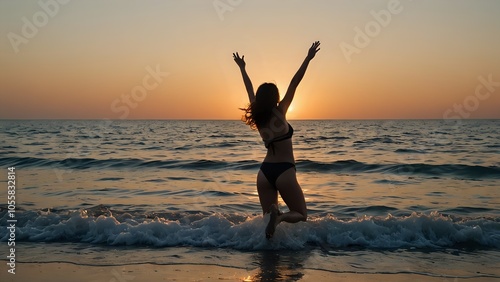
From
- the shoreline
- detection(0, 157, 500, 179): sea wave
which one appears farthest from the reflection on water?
detection(0, 157, 500, 179): sea wave

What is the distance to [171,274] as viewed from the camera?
543 centimetres

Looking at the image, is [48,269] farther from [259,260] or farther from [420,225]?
[420,225]

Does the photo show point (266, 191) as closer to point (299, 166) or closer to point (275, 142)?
point (275, 142)

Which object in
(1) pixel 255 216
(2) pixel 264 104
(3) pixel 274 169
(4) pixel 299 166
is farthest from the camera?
(4) pixel 299 166

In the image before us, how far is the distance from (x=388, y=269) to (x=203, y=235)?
2646mm

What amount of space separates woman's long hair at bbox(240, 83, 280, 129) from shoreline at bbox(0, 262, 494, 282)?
5.48 ft

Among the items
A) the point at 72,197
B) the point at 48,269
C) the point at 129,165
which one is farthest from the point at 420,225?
the point at 129,165

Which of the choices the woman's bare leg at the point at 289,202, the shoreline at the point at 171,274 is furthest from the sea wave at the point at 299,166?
the shoreline at the point at 171,274

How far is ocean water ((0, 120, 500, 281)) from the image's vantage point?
6188 millimetres

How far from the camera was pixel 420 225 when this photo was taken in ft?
24.3

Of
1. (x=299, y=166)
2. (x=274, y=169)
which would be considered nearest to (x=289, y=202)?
(x=274, y=169)

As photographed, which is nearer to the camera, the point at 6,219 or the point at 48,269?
the point at 48,269

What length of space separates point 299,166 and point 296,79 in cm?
1292

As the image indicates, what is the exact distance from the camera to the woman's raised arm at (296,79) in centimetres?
560
